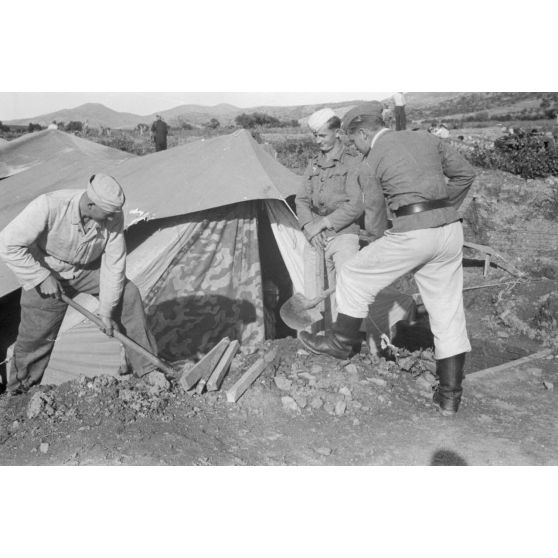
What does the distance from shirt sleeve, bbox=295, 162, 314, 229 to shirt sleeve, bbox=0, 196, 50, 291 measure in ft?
6.61

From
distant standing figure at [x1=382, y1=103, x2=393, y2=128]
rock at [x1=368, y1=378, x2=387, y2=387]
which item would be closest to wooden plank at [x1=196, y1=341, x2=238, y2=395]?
rock at [x1=368, y1=378, x2=387, y2=387]

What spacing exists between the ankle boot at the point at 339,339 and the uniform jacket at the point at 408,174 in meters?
0.68

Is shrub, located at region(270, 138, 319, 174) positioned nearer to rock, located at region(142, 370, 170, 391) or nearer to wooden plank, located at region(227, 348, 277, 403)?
wooden plank, located at region(227, 348, 277, 403)

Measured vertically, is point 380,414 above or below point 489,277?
above

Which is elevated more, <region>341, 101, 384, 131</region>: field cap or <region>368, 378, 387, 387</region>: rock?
<region>341, 101, 384, 131</region>: field cap

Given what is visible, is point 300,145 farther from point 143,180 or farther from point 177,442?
point 177,442

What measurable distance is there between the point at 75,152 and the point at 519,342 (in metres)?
5.71

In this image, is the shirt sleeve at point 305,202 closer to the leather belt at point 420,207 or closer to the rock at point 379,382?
the leather belt at point 420,207

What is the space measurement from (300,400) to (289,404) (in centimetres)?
9

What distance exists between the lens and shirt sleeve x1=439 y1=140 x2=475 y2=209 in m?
3.89

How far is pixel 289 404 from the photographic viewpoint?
3.88 m

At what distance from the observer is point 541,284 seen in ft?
23.9
